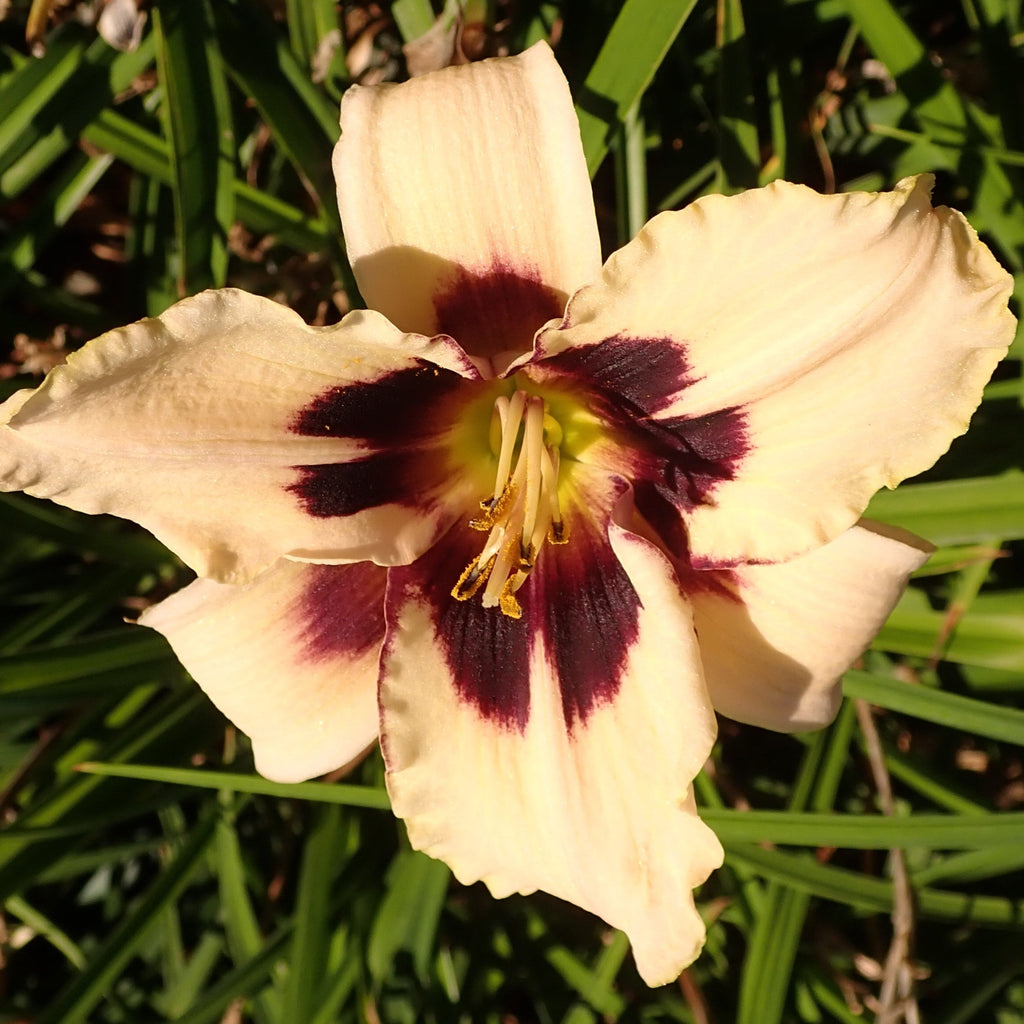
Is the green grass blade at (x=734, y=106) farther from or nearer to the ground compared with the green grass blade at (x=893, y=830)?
farther from the ground

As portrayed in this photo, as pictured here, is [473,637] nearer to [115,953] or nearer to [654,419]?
[654,419]

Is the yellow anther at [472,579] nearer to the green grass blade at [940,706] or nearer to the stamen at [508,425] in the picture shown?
the stamen at [508,425]

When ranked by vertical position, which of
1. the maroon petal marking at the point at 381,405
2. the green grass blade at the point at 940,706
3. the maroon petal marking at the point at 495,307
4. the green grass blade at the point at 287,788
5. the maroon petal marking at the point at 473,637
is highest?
the maroon petal marking at the point at 495,307

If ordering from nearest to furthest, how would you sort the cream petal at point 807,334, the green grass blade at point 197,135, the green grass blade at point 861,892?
the cream petal at point 807,334 < the green grass blade at point 197,135 < the green grass blade at point 861,892

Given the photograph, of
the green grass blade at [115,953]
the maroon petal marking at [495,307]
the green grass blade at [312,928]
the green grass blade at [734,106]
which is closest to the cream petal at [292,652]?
the maroon petal marking at [495,307]

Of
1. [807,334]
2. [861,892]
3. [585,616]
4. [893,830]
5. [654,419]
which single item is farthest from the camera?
[861,892]

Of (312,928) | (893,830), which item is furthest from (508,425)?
(312,928)
